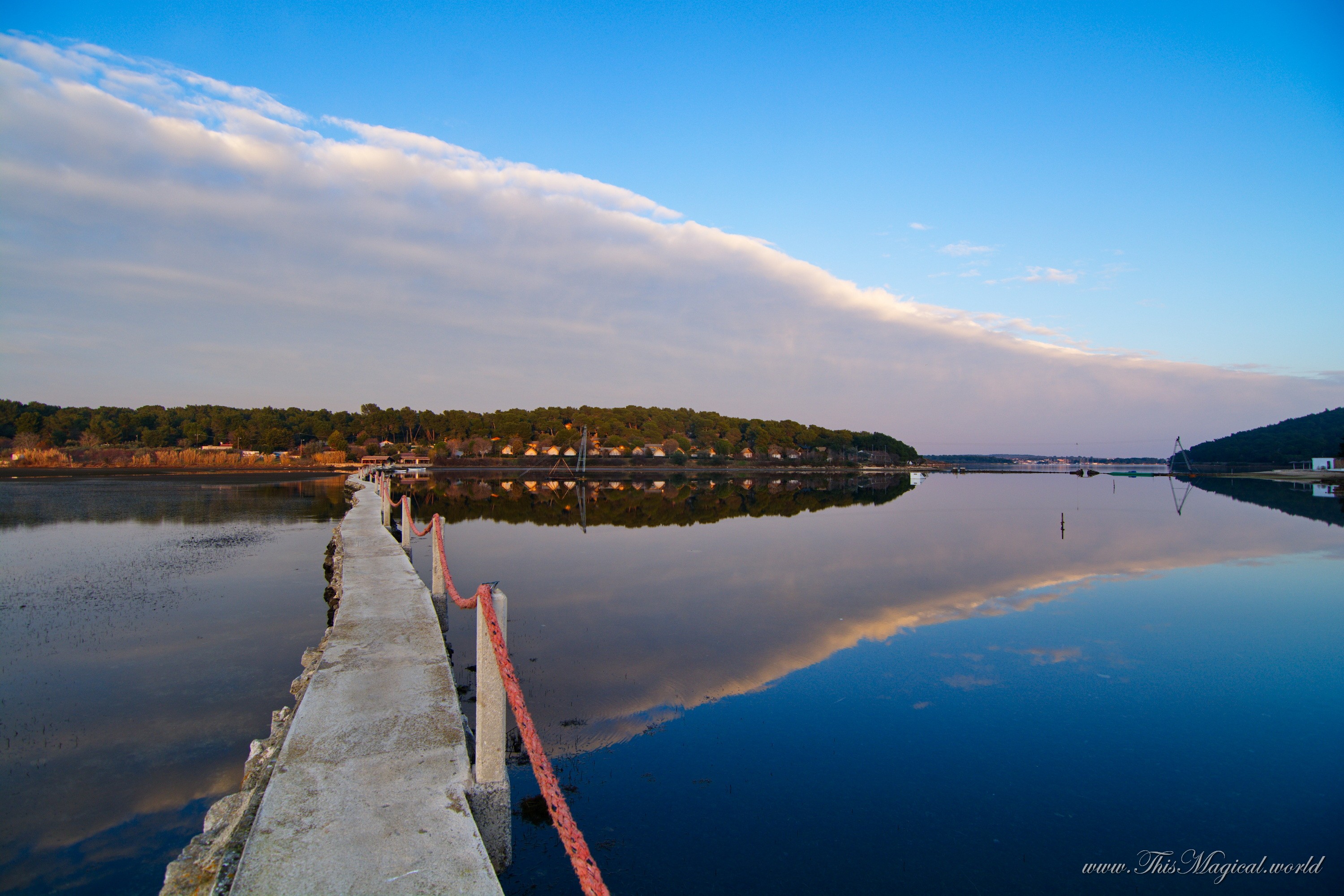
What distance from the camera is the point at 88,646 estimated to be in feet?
28.3

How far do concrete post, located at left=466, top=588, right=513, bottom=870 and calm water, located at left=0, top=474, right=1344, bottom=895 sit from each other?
1.01 ft

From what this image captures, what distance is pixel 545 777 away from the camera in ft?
11.4

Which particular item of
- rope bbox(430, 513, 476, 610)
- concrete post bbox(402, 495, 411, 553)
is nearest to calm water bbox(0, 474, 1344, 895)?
rope bbox(430, 513, 476, 610)

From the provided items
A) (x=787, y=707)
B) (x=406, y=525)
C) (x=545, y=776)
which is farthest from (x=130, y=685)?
(x=787, y=707)

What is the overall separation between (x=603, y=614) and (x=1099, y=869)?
7.76 metres

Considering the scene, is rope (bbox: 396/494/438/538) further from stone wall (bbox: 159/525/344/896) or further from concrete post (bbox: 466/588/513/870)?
concrete post (bbox: 466/588/513/870)

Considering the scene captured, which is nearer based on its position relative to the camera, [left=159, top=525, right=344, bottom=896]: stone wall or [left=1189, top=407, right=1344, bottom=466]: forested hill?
[left=159, top=525, right=344, bottom=896]: stone wall

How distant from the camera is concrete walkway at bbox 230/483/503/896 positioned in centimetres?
314

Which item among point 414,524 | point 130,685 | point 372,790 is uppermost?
point 372,790

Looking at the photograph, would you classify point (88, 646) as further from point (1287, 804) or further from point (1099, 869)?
point (1287, 804)

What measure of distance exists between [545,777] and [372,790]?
127cm

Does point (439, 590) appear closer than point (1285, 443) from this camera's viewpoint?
Yes

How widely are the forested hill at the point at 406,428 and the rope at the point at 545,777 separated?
365 feet

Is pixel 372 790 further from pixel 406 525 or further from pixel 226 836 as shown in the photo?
pixel 406 525
